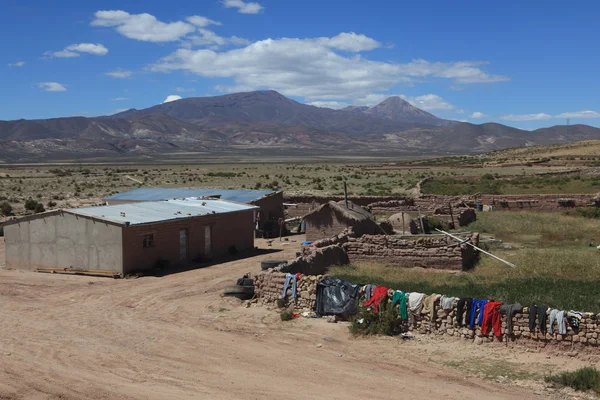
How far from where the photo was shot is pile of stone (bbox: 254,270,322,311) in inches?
640

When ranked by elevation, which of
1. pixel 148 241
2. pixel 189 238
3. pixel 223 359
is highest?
pixel 148 241

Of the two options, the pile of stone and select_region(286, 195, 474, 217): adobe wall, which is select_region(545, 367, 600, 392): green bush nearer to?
the pile of stone

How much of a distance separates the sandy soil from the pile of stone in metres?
0.51

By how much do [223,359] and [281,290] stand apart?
13.9ft

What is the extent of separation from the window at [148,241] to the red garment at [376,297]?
10792 millimetres

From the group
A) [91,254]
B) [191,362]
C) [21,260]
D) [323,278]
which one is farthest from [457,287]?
[21,260]

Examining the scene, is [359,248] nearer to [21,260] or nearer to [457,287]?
[457,287]

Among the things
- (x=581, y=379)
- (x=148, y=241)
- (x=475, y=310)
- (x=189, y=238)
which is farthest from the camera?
(x=189, y=238)

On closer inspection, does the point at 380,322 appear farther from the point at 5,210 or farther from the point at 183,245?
the point at 5,210

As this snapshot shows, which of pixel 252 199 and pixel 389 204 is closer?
pixel 252 199

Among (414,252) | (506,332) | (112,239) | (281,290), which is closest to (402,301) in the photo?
(506,332)

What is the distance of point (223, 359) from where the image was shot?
1292 cm

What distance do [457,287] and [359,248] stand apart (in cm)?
566

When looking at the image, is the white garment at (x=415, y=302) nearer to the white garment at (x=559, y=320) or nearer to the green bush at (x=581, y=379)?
the white garment at (x=559, y=320)
